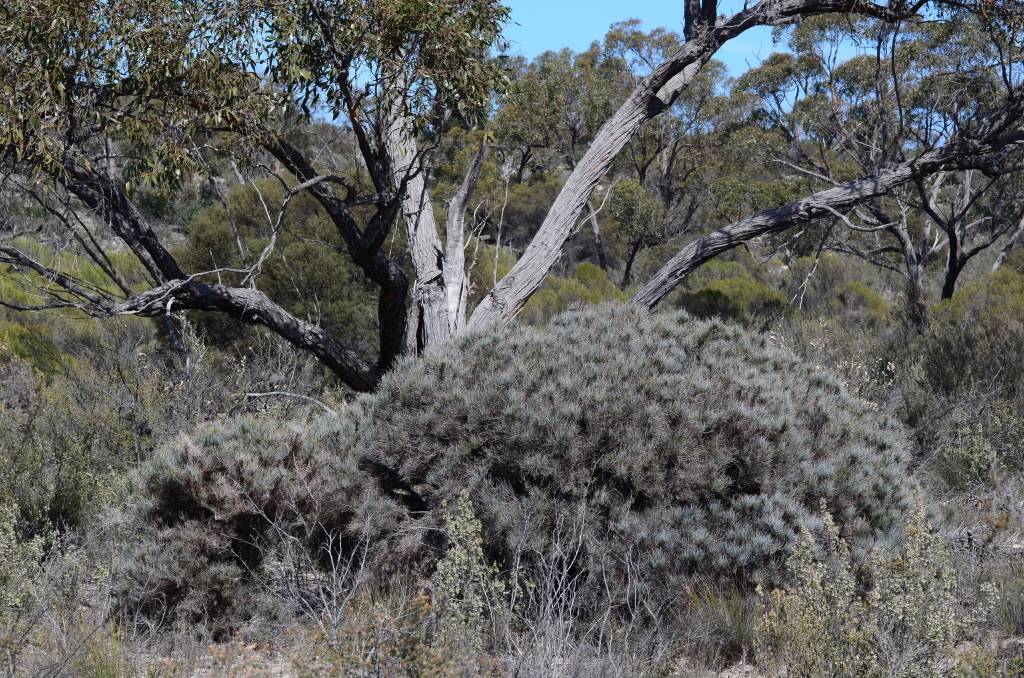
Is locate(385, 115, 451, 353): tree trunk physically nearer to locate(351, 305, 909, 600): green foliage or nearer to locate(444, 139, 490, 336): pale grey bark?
locate(444, 139, 490, 336): pale grey bark

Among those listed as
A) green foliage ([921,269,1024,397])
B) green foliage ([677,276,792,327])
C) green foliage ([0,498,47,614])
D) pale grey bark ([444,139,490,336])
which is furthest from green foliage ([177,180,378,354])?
green foliage ([921,269,1024,397])

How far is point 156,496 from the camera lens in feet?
15.9

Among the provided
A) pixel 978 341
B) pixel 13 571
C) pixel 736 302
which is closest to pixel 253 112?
pixel 13 571

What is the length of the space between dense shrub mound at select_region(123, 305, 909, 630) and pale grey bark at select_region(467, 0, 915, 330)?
225 centimetres

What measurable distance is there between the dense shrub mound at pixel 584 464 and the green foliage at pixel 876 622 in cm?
76

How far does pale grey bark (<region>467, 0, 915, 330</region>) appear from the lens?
7.53 m

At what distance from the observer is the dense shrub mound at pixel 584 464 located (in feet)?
14.3

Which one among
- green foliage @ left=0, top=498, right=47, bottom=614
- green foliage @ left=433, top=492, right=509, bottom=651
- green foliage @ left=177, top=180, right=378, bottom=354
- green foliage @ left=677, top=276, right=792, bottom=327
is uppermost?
green foliage @ left=677, top=276, right=792, bottom=327

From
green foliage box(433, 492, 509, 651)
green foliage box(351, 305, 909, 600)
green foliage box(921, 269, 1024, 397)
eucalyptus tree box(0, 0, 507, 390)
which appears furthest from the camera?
green foliage box(921, 269, 1024, 397)

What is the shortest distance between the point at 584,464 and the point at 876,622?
1.63 meters

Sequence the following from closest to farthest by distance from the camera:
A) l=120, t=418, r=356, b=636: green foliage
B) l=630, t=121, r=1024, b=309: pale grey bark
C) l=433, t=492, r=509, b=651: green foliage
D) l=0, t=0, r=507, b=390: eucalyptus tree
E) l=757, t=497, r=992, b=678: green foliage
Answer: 1. l=757, t=497, r=992, b=678: green foliage
2. l=433, t=492, r=509, b=651: green foliage
3. l=120, t=418, r=356, b=636: green foliage
4. l=0, t=0, r=507, b=390: eucalyptus tree
5. l=630, t=121, r=1024, b=309: pale grey bark

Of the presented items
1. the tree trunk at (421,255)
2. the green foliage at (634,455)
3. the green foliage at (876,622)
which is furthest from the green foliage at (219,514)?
the green foliage at (876,622)

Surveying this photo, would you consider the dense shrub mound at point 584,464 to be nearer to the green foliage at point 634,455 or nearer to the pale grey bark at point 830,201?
the green foliage at point 634,455

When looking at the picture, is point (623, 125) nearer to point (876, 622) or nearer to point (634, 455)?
point (634, 455)
